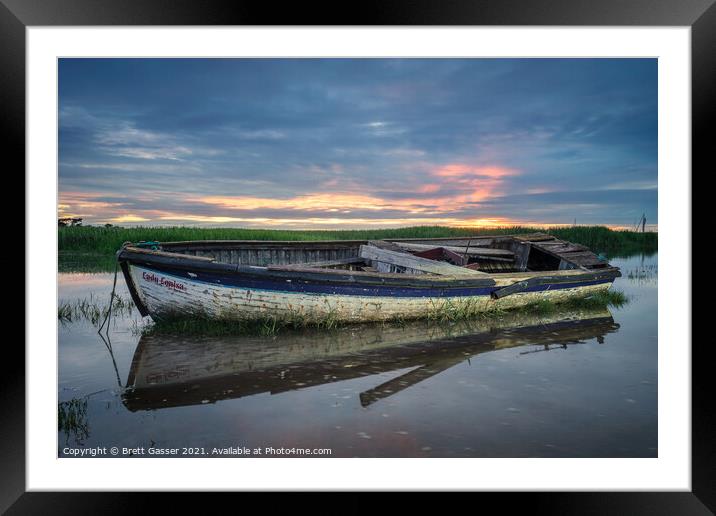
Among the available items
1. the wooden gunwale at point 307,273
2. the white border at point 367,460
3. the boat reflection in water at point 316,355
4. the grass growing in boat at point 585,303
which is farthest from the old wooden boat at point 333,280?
the white border at point 367,460

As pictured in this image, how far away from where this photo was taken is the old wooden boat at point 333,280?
23.6 ft

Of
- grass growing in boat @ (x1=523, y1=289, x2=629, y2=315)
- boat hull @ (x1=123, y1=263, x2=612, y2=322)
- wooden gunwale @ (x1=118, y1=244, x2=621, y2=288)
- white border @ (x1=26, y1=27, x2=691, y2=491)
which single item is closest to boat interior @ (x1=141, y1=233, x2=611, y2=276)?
wooden gunwale @ (x1=118, y1=244, x2=621, y2=288)

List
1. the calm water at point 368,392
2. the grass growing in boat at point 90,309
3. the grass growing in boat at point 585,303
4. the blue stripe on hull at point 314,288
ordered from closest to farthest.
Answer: the calm water at point 368,392
the blue stripe on hull at point 314,288
the grass growing in boat at point 90,309
the grass growing in boat at point 585,303

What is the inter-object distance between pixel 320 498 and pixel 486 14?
155 inches

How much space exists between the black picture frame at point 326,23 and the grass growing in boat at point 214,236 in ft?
27.0

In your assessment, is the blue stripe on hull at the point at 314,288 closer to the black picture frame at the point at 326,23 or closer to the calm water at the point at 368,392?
the calm water at the point at 368,392

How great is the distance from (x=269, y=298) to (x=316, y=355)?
4.38 ft

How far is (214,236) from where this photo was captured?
18.3m

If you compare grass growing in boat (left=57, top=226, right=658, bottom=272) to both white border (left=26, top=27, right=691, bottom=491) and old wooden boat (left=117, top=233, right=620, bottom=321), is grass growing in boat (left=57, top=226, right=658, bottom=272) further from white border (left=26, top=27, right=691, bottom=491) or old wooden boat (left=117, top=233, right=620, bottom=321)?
white border (left=26, top=27, right=691, bottom=491)

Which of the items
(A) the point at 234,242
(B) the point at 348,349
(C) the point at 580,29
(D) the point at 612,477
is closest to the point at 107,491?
(B) the point at 348,349

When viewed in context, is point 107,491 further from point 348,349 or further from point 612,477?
point 612,477

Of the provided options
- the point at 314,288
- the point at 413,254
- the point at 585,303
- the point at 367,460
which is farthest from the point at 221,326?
the point at 585,303

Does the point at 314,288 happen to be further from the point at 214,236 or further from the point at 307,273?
the point at 214,236
